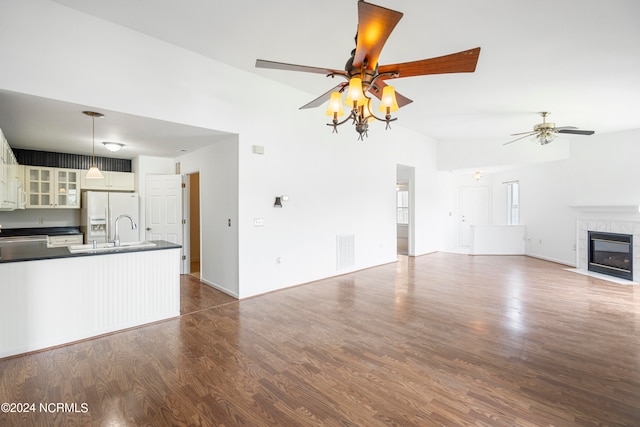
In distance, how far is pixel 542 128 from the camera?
5.54 metres

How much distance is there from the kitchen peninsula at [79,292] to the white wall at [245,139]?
43.5 inches

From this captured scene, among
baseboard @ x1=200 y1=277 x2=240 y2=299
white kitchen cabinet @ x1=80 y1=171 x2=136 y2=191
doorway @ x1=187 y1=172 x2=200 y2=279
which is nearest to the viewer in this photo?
baseboard @ x1=200 y1=277 x2=240 y2=299

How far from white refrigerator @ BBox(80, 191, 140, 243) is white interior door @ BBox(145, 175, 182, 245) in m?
0.39

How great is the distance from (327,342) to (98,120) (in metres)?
3.78

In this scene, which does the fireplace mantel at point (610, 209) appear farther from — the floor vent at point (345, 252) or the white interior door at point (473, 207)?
the floor vent at point (345, 252)

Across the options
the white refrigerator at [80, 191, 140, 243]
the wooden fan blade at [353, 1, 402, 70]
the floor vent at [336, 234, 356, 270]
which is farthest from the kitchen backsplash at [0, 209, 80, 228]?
the wooden fan blade at [353, 1, 402, 70]

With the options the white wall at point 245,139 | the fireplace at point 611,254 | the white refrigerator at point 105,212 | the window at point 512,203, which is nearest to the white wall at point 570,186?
the window at point 512,203

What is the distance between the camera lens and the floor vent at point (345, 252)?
5.85 metres

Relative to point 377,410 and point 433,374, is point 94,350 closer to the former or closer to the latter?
point 377,410

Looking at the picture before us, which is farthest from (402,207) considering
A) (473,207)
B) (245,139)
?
(245,139)

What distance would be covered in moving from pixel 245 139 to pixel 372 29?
2859 mm

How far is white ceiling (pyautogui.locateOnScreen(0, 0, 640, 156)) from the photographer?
286 centimetres

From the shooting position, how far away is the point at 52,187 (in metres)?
5.64

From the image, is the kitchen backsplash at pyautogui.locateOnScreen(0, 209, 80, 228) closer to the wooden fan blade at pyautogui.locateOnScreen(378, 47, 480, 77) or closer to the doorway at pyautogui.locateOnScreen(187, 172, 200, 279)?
the doorway at pyautogui.locateOnScreen(187, 172, 200, 279)
